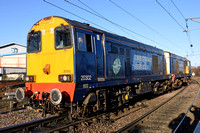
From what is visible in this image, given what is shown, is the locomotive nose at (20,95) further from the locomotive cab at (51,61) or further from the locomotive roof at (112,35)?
the locomotive roof at (112,35)

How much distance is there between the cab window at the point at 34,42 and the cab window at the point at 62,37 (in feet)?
3.53

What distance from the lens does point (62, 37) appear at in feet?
21.4

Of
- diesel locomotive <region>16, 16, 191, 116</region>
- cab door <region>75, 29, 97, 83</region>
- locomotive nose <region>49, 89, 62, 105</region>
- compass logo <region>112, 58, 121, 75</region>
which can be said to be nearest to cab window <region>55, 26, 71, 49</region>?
diesel locomotive <region>16, 16, 191, 116</region>

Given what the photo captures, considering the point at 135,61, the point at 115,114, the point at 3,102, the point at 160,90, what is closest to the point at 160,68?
the point at 160,90

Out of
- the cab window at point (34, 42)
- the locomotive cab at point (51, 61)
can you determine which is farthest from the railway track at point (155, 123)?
the cab window at point (34, 42)

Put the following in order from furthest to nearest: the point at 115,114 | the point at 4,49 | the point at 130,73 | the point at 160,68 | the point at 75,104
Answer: the point at 4,49
the point at 160,68
the point at 130,73
the point at 115,114
the point at 75,104

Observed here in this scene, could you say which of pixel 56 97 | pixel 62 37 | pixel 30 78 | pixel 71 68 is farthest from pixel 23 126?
pixel 62 37

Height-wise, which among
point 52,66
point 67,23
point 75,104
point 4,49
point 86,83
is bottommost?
point 75,104

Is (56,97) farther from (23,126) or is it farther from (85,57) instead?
(85,57)

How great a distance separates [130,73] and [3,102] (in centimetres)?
813

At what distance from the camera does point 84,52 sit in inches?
253

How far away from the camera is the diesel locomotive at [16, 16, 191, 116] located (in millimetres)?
6105

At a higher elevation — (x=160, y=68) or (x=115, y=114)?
(x=160, y=68)

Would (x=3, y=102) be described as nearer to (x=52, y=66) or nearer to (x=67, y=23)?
(x=52, y=66)
